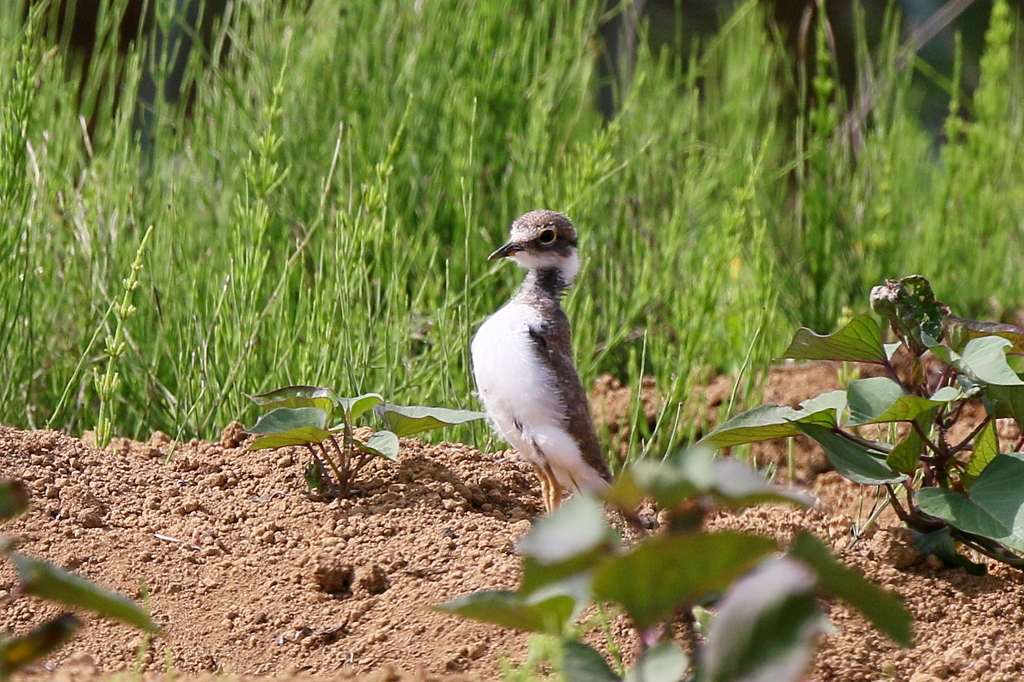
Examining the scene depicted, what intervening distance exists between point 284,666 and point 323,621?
15cm

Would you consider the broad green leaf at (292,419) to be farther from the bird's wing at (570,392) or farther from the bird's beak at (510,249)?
the bird's beak at (510,249)

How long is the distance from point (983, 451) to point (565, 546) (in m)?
1.67

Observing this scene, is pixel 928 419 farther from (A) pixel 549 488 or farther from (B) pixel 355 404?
(B) pixel 355 404

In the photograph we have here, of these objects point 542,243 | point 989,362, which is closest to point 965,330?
point 989,362

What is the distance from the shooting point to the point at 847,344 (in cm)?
285

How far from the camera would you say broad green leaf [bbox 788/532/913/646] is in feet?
5.24

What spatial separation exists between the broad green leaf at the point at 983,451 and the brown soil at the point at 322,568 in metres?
0.25

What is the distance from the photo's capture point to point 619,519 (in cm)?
309

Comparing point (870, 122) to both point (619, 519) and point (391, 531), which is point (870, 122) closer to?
point (619, 519)

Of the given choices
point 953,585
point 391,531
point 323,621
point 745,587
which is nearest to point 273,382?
point 391,531

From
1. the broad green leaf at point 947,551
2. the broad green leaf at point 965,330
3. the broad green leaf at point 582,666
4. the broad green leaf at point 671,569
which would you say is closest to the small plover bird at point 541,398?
the broad green leaf at point 947,551

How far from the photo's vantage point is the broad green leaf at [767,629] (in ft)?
4.80

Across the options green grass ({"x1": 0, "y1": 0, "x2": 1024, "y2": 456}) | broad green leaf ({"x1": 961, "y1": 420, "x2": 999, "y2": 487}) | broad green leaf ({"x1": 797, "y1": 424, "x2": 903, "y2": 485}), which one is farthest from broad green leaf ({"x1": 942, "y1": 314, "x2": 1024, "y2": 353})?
green grass ({"x1": 0, "y1": 0, "x2": 1024, "y2": 456})

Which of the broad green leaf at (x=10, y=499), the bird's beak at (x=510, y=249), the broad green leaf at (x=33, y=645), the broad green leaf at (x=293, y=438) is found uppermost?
the bird's beak at (x=510, y=249)
